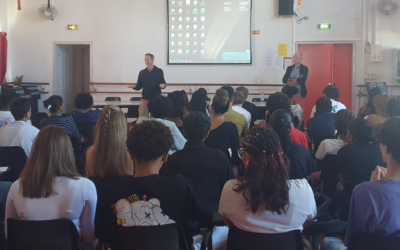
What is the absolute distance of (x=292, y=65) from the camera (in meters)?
8.35

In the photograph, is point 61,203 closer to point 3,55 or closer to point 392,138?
point 392,138

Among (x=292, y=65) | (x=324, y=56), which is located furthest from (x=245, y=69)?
(x=324, y=56)

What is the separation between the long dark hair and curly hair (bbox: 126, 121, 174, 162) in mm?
398

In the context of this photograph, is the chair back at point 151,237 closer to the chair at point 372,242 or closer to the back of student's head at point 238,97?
the chair at point 372,242

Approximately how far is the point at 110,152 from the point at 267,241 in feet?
3.73

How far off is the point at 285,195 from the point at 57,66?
8721 millimetres

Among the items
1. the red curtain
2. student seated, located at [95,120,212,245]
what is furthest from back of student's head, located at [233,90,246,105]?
the red curtain

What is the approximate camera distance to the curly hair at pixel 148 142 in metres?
1.96

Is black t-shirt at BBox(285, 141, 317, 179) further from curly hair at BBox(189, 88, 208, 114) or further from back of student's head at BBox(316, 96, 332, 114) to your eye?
curly hair at BBox(189, 88, 208, 114)

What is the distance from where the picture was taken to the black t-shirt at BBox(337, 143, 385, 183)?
2820 millimetres

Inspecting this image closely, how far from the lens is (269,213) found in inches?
73.2

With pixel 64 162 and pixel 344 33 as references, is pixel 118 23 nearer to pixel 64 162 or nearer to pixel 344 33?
pixel 344 33

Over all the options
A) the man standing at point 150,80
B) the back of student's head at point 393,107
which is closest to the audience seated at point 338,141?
the back of student's head at point 393,107

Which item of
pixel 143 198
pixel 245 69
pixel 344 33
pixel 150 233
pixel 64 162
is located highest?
pixel 344 33
